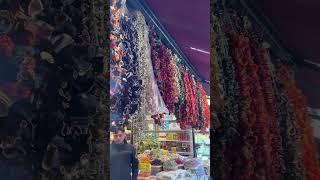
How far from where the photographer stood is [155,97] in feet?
5.81

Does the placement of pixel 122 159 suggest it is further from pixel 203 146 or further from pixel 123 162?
pixel 203 146

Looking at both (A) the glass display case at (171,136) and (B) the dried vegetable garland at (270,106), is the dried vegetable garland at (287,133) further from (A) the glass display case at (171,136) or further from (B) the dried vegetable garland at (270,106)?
(A) the glass display case at (171,136)

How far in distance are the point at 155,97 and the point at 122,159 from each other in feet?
1.10

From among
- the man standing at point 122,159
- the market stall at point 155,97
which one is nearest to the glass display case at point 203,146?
the market stall at point 155,97

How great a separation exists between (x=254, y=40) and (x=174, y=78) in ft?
2.02

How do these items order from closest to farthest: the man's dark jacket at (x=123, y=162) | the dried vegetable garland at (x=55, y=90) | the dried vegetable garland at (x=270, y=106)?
the dried vegetable garland at (x=55, y=90) < the man's dark jacket at (x=123, y=162) < the dried vegetable garland at (x=270, y=106)

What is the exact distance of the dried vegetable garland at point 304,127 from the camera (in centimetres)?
236

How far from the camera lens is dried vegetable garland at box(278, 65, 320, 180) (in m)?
2.36

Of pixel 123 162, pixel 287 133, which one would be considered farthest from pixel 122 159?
pixel 287 133

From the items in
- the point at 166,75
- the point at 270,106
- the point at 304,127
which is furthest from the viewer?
the point at 304,127

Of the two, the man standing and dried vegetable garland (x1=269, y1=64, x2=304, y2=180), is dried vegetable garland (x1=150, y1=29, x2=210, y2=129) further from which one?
dried vegetable garland (x1=269, y1=64, x2=304, y2=180)

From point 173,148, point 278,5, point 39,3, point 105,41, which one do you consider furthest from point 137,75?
point 278,5

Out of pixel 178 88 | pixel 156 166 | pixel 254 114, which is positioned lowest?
pixel 156 166

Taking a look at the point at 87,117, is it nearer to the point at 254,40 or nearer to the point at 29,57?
the point at 29,57
